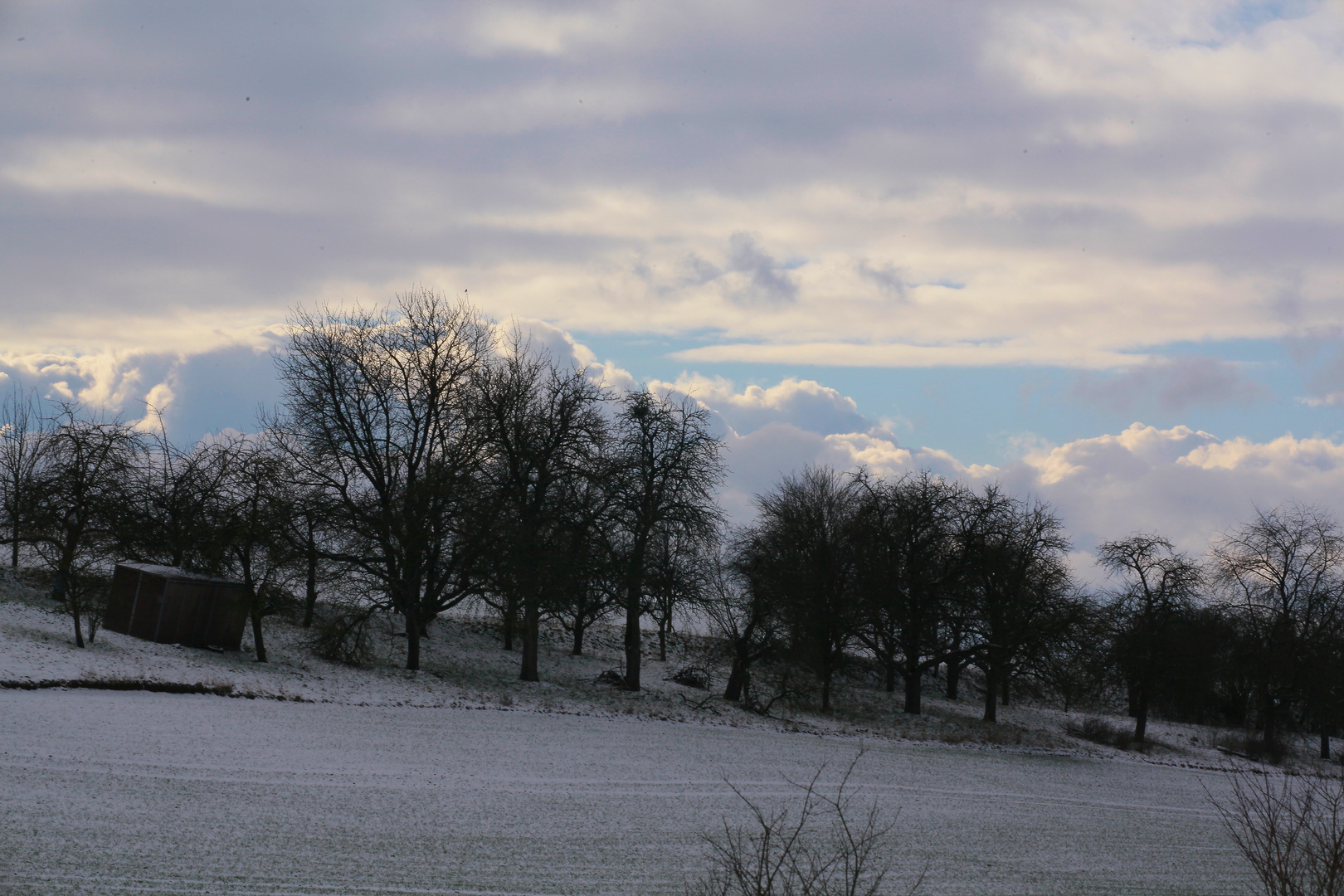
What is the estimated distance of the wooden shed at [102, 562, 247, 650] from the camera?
98.0ft

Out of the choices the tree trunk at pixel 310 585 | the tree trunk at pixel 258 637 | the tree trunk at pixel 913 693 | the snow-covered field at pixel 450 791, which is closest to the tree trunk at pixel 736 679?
the snow-covered field at pixel 450 791

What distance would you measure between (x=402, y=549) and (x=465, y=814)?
1876 cm

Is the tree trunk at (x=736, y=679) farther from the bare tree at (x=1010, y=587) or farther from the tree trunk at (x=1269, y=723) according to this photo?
the tree trunk at (x=1269, y=723)

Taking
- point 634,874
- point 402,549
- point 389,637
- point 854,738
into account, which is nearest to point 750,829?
point 634,874

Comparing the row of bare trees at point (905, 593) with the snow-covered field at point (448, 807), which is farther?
the row of bare trees at point (905, 593)

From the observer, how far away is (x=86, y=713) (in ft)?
65.3

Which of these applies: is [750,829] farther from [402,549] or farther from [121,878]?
[402,549]

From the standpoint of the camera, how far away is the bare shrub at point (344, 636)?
3138 centimetres

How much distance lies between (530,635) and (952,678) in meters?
20.1

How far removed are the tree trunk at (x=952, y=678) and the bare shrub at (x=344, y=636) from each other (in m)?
21.9

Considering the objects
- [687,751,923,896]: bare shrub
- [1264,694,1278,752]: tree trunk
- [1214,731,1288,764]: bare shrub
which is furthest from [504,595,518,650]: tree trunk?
[1264,694,1278,752]: tree trunk

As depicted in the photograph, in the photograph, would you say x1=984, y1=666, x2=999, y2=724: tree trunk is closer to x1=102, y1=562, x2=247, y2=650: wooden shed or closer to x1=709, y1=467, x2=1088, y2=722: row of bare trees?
x1=709, y1=467, x2=1088, y2=722: row of bare trees

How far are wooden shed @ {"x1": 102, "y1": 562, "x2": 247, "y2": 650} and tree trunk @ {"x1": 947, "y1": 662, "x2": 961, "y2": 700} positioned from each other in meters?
26.1

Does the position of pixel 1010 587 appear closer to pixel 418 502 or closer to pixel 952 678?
pixel 952 678
